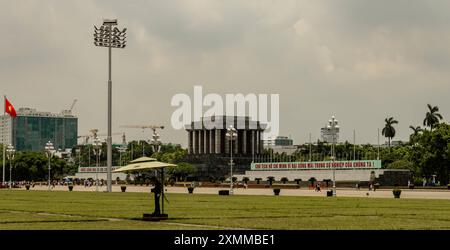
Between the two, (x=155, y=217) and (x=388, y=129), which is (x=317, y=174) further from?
(x=155, y=217)

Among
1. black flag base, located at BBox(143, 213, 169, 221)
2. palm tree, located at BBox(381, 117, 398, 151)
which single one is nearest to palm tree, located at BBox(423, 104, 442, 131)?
palm tree, located at BBox(381, 117, 398, 151)

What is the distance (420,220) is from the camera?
36.3 m

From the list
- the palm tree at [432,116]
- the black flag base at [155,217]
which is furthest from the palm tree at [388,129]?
the black flag base at [155,217]

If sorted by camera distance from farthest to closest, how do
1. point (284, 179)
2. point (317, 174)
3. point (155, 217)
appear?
point (284, 179)
point (317, 174)
point (155, 217)

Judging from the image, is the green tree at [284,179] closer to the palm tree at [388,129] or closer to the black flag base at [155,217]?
the palm tree at [388,129]

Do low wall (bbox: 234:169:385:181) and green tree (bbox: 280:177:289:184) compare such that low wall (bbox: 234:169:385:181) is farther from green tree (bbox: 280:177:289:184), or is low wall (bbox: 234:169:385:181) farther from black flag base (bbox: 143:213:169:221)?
black flag base (bbox: 143:213:169:221)

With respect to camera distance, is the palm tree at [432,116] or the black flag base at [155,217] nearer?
the black flag base at [155,217]

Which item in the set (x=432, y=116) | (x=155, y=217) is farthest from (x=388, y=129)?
(x=155, y=217)

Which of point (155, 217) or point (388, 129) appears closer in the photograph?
point (155, 217)
